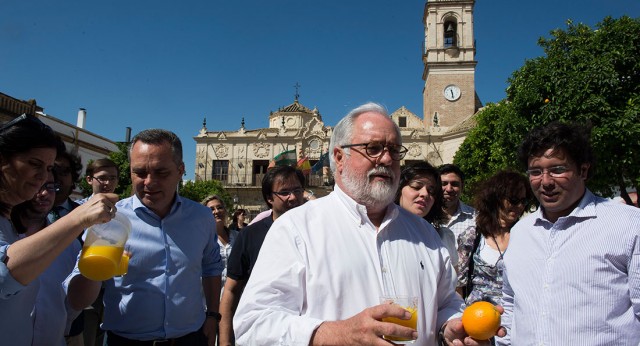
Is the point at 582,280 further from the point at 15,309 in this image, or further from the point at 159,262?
the point at 15,309

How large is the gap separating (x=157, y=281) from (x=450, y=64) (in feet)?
116

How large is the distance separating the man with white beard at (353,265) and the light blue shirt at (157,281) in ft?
4.50

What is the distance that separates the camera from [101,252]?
2.30 metres

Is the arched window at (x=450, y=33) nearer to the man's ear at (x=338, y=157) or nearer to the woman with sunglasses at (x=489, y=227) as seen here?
the woman with sunglasses at (x=489, y=227)

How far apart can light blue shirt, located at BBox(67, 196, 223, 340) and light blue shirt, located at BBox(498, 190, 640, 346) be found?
7.24ft

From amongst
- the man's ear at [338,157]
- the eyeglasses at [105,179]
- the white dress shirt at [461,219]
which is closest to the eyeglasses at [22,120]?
the man's ear at [338,157]

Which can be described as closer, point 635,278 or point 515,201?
point 635,278

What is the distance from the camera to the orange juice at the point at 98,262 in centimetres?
229

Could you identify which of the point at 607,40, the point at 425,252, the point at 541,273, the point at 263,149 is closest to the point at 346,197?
the point at 425,252

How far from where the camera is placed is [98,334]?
4.88 m

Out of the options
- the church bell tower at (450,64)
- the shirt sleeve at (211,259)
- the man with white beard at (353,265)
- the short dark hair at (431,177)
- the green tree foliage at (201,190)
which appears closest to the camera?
the man with white beard at (353,265)

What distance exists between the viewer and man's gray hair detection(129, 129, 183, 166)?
3.42 metres

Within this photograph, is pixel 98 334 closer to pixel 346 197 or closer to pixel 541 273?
pixel 346 197

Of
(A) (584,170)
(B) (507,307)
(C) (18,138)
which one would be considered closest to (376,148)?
(A) (584,170)
